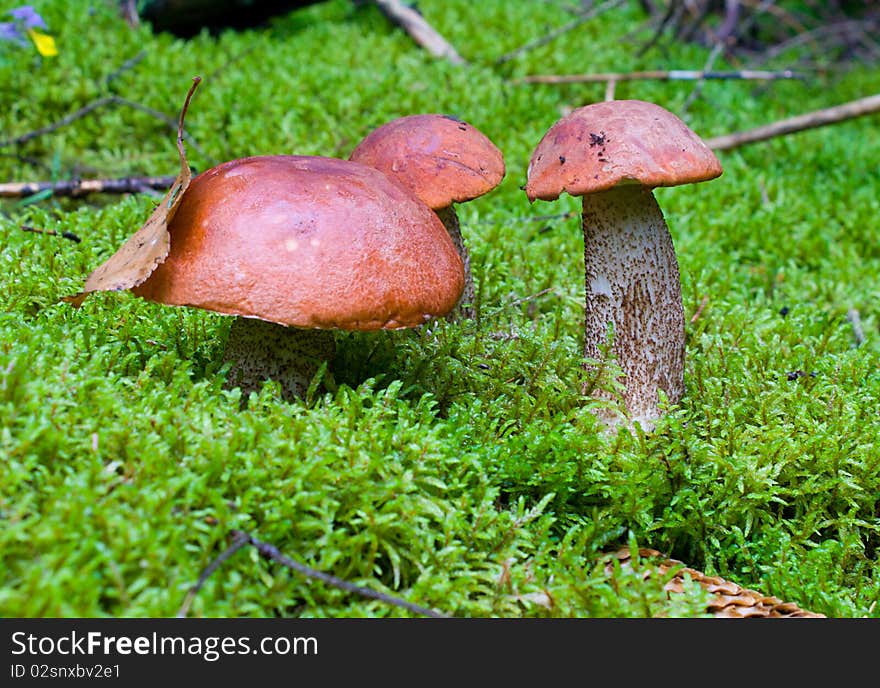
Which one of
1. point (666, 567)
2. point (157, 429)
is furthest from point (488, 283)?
point (157, 429)

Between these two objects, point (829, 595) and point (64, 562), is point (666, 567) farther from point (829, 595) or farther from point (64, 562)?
point (64, 562)

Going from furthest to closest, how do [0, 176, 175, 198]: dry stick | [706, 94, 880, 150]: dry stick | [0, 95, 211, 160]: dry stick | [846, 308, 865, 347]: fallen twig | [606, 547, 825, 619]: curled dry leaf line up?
[706, 94, 880, 150]: dry stick
[0, 95, 211, 160]: dry stick
[0, 176, 175, 198]: dry stick
[846, 308, 865, 347]: fallen twig
[606, 547, 825, 619]: curled dry leaf

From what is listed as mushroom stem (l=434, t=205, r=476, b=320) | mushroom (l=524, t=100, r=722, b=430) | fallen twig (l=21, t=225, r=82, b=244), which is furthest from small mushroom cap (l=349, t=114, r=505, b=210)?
fallen twig (l=21, t=225, r=82, b=244)

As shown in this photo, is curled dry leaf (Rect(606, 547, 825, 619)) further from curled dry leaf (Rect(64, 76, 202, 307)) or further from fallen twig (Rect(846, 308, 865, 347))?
fallen twig (Rect(846, 308, 865, 347))

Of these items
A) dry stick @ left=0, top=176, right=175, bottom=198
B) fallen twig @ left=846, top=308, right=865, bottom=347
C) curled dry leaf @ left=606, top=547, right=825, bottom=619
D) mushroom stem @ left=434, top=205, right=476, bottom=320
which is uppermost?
dry stick @ left=0, top=176, right=175, bottom=198

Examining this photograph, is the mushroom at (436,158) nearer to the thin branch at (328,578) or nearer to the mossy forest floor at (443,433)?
the mossy forest floor at (443,433)

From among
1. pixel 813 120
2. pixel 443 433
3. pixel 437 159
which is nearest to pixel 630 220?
pixel 437 159
